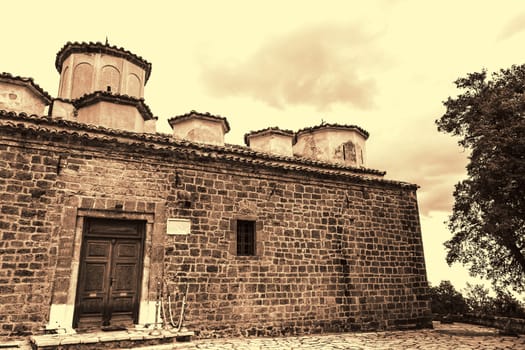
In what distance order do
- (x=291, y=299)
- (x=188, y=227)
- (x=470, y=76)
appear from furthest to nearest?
(x=470, y=76)
(x=291, y=299)
(x=188, y=227)

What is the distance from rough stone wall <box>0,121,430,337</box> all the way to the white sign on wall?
15cm

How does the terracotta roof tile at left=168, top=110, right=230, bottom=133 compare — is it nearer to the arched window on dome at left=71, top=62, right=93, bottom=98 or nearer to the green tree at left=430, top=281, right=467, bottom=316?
the arched window on dome at left=71, top=62, right=93, bottom=98

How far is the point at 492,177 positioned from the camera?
392 inches

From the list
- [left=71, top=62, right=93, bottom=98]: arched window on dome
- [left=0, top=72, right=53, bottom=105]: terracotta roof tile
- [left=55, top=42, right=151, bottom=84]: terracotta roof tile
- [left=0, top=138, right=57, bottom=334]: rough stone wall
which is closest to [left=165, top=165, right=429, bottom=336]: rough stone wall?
[left=0, top=138, right=57, bottom=334]: rough stone wall

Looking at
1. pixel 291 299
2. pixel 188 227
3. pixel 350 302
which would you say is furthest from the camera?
pixel 350 302

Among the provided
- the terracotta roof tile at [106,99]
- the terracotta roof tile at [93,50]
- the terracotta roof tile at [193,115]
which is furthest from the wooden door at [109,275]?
the terracotta roof tile at [93,50]

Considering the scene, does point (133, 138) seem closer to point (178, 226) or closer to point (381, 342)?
point (178, 226)

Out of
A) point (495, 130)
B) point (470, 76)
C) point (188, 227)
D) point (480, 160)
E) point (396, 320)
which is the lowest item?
point (396, 320)

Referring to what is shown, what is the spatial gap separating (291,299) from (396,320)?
382 cm

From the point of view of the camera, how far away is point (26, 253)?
712 cm

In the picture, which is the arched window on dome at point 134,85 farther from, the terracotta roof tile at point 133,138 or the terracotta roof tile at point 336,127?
the terracotta roof tile at point 336,127

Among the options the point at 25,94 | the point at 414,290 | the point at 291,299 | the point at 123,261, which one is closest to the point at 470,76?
the point at 414,290

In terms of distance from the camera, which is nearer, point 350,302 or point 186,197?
point 186,197

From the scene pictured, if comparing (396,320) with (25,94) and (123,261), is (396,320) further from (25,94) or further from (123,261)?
(25,94)
